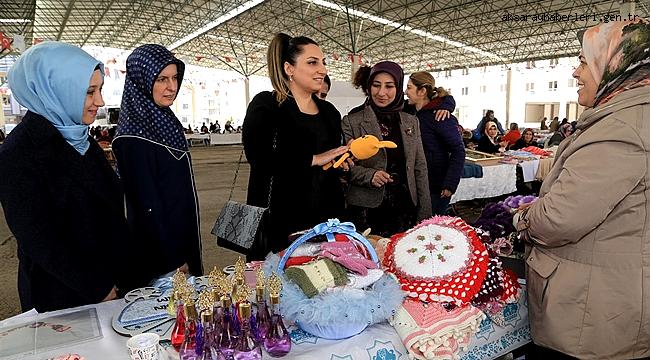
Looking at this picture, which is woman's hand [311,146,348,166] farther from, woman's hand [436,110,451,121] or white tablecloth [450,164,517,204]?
white tablecloth [450,164,517,204]

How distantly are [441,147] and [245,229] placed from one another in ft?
5.78

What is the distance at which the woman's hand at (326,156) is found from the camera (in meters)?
1.80

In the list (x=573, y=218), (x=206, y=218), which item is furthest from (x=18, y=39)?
(x=573, y=218)

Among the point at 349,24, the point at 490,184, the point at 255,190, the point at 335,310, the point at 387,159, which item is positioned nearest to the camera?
the point at 335,310

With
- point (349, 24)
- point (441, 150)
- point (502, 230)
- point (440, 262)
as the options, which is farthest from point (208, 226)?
point (349, 24)

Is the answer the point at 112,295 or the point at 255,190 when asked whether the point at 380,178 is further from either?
the point at 112,295

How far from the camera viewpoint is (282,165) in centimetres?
179

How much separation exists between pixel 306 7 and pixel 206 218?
13037 millimetres

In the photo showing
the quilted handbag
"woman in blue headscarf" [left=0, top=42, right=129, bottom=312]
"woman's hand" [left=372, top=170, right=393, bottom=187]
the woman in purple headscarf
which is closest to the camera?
"woman in blue headscarf" [left=0, top=42, right=129, bottom=312]

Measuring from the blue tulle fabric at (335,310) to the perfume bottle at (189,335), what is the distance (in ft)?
0.74

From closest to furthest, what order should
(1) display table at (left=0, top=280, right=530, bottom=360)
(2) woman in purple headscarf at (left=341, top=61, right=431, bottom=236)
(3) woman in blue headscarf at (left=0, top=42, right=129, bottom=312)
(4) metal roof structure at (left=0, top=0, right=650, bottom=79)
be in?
(1) display table at (left=0, top=280, right=530, bottom=360) → (3) woman in blue headscarf at (left=0, top=42, right=129, bottom=312) → (2) woman in purple headscarf at (left=341, top=61, right=431, bottom=236) → (4) metal roof structure at (left=0, top=0, right=650, bottom=79)

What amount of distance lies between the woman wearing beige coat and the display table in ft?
0.59

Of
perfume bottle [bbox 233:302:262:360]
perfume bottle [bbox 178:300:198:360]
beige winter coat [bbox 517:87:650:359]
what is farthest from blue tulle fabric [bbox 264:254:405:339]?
beige winter coat [bbox 517:87:650:359]

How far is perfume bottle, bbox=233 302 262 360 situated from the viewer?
96 cm
